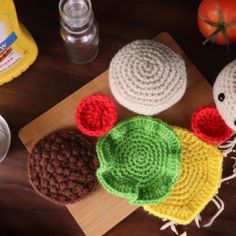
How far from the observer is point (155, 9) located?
0.73 m

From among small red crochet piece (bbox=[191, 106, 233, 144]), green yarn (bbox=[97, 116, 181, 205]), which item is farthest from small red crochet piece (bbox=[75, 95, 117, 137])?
small red crochet piece (bbox=[191, 106, 233, 144])

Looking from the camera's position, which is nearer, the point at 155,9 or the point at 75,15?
the point at 75,15

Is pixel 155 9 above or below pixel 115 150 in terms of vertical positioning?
above

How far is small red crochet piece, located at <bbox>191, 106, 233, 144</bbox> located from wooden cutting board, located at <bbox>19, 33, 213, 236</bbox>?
0.06 ft

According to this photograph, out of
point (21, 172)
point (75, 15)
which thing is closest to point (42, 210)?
point (21, 172)

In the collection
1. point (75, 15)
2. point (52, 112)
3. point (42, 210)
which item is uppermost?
point (75, 15)

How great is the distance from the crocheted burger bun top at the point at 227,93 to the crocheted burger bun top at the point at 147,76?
47mm

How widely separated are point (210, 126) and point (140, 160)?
11 centimetres

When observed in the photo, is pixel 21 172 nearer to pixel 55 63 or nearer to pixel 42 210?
pixel 42 210

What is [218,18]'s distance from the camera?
66 cm

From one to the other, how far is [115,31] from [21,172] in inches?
10.0

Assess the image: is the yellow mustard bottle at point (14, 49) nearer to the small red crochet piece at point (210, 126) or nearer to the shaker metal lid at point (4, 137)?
the shaker metal lid at point (4, 137)

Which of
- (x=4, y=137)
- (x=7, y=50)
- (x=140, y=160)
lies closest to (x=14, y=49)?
(x=7, y=50)

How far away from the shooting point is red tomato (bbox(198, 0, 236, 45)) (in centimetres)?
65
